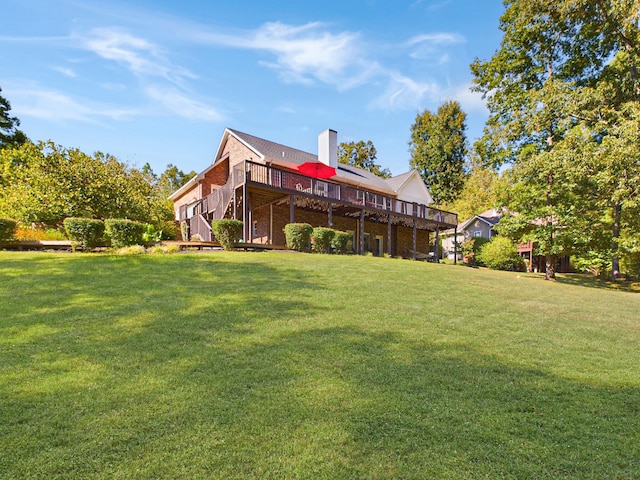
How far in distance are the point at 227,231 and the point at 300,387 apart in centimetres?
1027

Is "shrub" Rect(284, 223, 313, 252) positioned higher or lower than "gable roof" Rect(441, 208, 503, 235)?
lower

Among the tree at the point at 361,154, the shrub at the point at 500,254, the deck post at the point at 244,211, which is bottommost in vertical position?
the shrub at the point at 500,254

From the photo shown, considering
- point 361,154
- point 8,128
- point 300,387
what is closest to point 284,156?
point 300,387

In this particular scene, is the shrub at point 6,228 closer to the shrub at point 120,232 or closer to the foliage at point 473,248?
the shrub at point 120,232

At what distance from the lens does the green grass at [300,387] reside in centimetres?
231

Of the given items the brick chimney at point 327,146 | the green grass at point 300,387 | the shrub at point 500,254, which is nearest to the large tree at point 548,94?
the shrub at point 500,254

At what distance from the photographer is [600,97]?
645 inches

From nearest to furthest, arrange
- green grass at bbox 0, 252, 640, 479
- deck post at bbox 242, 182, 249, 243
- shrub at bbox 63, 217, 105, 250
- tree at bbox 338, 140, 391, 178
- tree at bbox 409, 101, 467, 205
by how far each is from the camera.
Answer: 1. green grass at bbox 0, 252, 640, 479
2. shrub at bbox 63, 217, 105, 250
3. deck post at bbox 242, 182, 249, 243
4. tree at bbox 409, 101, 467, 205
5. tree at bbox 338, 140, 391, 178

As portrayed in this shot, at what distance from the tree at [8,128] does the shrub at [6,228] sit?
20.1 metres

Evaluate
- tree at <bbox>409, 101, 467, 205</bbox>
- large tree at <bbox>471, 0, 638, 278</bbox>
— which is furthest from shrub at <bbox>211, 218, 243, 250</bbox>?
tree at <bbox>409, 101, 467, 205</bbox>

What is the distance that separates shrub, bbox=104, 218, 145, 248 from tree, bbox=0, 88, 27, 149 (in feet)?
74.1

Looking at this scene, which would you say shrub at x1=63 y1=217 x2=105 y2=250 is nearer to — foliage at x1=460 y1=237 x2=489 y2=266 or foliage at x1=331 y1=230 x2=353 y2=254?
foliage at x1=331 y1=230 x2=353 y2=254

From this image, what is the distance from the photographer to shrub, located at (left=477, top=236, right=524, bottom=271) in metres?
23.2

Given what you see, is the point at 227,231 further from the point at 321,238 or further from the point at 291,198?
the point at 291,198
